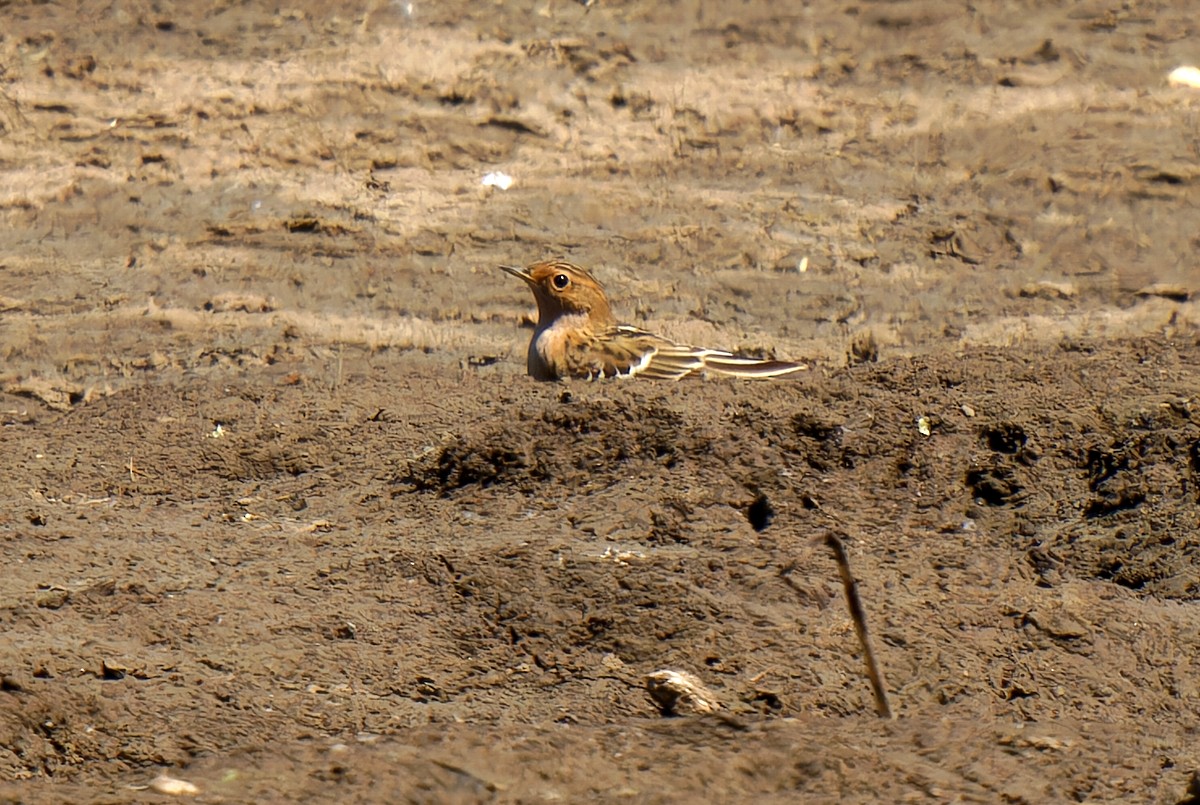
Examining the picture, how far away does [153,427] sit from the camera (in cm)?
668

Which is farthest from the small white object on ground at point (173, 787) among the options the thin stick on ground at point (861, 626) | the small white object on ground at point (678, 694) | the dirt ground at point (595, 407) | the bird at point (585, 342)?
the bird at point (585, 342)

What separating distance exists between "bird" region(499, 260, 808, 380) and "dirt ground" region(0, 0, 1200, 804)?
247 millimetres

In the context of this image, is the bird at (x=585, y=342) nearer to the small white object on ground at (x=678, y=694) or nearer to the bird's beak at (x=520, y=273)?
the bird's beak at (x=520, y=273)

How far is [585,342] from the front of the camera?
8.39 meters

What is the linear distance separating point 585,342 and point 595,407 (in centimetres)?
252

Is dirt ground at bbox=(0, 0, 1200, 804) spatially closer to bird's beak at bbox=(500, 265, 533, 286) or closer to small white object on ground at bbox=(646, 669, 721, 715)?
small white object on ground at bbox=(646, 669, 721, 715)

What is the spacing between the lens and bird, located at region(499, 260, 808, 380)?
8.09 metres

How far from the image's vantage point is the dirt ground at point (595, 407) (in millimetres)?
3893

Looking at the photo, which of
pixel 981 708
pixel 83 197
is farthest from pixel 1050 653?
pixel 83 197

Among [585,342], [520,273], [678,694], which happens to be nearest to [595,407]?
[678,694]

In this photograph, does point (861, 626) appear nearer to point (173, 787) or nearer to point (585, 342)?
point (173, 787)

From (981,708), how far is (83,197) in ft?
20.5

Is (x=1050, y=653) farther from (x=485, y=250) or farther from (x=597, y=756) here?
(x=485, y=250)

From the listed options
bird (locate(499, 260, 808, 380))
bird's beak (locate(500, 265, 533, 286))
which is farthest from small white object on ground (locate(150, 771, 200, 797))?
bird's beak (locate(500, 265, 533, 286))
